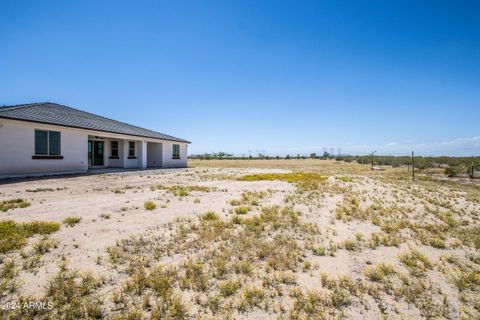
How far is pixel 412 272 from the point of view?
3.67 m

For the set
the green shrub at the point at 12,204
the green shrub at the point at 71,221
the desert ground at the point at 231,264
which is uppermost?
the green shrub at the point at 12,204

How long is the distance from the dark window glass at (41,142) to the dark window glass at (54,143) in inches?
9.7

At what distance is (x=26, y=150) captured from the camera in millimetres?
13625

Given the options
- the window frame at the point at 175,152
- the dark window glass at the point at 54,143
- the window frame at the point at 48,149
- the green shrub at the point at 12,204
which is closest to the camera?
the green shrub at the point at 12,204

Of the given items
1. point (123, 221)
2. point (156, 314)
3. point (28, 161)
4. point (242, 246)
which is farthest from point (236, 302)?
point (28, 161)

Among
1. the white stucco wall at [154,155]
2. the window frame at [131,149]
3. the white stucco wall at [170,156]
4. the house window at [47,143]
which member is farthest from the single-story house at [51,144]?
A: the white stucco wall at [170,156]

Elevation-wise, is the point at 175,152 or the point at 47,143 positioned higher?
the point at 47,143

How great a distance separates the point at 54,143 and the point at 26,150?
5.75 feet

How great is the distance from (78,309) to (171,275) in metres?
1.10

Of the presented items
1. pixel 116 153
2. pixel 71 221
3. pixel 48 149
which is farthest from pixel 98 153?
pixel 71 221

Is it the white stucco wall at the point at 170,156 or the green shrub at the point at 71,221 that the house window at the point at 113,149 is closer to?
the white stucco wall at the point at 170,156

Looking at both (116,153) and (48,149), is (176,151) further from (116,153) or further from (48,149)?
(48,149)

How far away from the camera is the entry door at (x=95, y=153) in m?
21.8

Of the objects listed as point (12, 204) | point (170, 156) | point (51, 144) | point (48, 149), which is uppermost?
point (51, 144)
